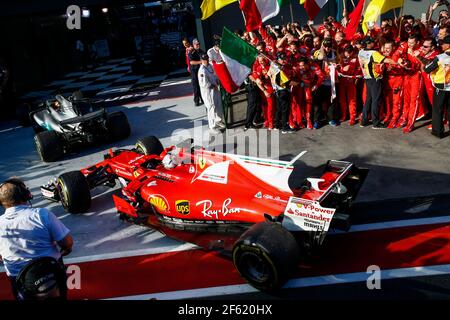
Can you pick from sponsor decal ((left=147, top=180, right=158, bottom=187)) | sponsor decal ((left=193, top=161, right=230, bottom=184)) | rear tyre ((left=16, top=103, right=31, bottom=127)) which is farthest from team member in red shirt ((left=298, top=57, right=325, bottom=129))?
rear tyre ((left=16, top=103, right=31, bottom=127))

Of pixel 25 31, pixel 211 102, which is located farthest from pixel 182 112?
pixel 25 31

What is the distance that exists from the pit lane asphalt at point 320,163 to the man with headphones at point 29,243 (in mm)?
2056

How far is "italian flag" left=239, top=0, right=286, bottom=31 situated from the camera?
7578 millimetres

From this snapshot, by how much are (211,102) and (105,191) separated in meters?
3.29

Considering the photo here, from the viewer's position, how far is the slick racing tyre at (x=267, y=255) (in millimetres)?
3891

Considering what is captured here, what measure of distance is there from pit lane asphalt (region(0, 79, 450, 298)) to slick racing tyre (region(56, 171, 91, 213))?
0.24 m

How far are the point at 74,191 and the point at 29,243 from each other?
2823mm

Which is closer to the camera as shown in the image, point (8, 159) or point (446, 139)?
point (446, 139)

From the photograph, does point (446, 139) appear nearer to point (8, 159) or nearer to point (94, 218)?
point (94, 218)

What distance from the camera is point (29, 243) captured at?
10.6 feet

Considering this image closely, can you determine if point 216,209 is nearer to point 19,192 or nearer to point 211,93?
point 19,192

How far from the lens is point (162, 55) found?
17.3m

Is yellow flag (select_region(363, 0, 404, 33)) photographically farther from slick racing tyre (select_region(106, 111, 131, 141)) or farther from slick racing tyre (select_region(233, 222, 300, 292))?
slick racing tyre (select_region(233, 222, 300, 292))

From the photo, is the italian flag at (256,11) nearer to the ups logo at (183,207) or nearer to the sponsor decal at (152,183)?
the sponsor decal at (152,183)
